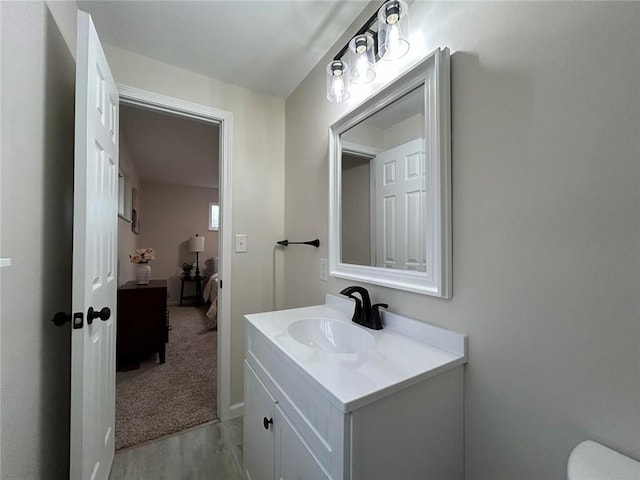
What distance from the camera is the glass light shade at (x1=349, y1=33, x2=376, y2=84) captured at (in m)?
1.12

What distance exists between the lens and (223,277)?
1798 millimetres

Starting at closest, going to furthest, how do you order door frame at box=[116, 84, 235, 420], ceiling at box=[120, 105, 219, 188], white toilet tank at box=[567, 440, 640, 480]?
white toilet tank at box=[567, 440, 640, 480] → door frame at box=[116, 84, 235, 420] → ceiling at box=[120, 105, 219, 188]

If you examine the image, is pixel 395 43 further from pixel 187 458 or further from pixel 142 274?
pixel 142 274

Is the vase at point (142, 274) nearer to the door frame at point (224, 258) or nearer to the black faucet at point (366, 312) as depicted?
the door frame at point (224, 258)

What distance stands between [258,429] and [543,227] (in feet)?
3.97

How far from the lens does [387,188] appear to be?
3.94 ft

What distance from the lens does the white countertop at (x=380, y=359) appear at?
650 millimetres

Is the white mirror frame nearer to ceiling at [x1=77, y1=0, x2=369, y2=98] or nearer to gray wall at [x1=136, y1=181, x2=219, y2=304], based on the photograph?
ceiling at [x1=77, y1=0, x2=369, y2=98]

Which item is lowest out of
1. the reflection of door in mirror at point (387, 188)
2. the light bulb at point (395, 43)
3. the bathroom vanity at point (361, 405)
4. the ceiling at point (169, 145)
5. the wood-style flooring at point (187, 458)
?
the wood-style flooring at point (187, 458)

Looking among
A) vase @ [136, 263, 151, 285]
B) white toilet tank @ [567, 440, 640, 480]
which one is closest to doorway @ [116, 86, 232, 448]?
vase @ [136, 263, 151, 285]

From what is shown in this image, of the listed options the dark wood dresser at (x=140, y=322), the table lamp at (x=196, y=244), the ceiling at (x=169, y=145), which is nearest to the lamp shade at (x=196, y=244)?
the table lamp at (x=196, y=244)

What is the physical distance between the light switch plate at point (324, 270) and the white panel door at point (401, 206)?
0.40m

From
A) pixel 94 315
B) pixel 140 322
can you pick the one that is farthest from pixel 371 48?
pixel 140 322

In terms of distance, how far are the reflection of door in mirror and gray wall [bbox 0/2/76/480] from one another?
120cm
